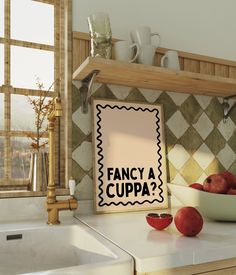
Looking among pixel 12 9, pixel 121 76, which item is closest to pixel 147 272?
pixel 121 76

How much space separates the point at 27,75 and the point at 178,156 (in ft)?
2.88

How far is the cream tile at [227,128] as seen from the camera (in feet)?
5.99

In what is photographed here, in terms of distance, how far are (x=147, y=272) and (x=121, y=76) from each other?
860mm

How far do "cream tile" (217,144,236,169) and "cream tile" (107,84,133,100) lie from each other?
0.67 m

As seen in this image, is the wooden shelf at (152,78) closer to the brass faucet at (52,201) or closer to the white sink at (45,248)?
the brass faucet at (52,201)

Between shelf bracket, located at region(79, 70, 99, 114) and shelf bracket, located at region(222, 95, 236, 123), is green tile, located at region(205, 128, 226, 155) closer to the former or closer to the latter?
shelf bracket, located at region(222, 95, 236, 123)

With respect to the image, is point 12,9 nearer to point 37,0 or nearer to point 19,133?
point 37,0

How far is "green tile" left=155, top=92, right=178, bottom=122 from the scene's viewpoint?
65.3 inches

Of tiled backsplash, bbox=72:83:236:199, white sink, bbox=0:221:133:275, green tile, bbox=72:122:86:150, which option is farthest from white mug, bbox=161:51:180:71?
white sink, bbox=0:221:133:275

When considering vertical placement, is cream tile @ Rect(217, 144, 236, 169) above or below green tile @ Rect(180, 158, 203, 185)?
above

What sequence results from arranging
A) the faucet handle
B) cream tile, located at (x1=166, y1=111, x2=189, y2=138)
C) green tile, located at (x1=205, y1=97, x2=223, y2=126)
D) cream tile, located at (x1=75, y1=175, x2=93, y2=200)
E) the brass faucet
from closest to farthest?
1. the brass faucet
2. the faucet handle
3. cream tile, located at (x1=75, y1=175, x2=93, y2=200)
4. cream tile, located at (x1=166, y1=111, x2=189, y2=138)
5. green tile, located at (x1=205, y1=97, x2=223, y2=126)

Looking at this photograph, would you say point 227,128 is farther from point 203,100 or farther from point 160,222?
point 160,222

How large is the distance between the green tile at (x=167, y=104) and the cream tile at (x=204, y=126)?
0.17 metres

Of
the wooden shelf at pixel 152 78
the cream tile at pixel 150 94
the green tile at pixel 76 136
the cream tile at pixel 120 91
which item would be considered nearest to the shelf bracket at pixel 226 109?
the wooden shelf at pixel 152 78
